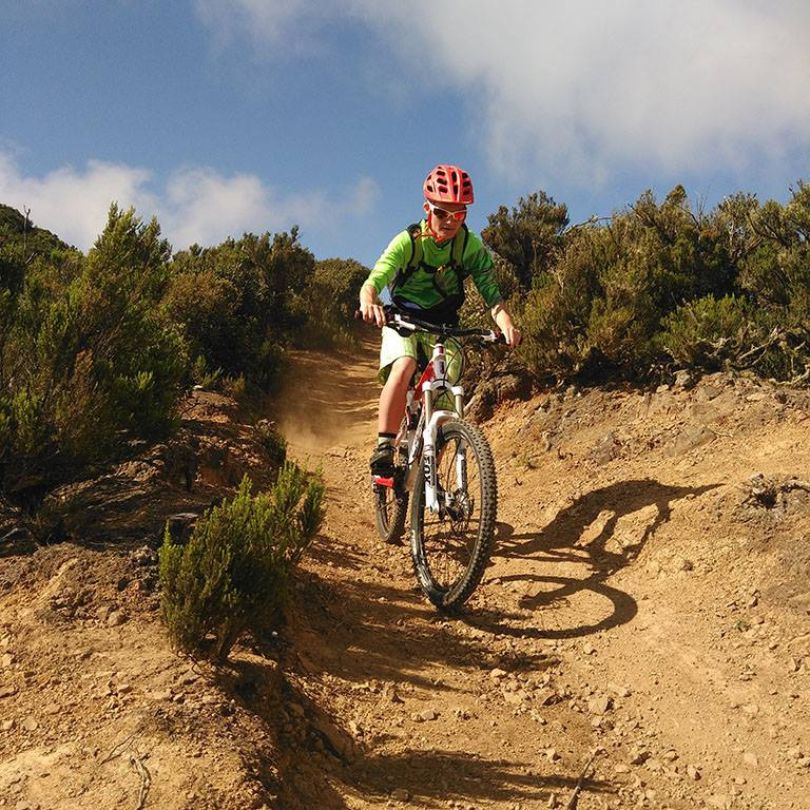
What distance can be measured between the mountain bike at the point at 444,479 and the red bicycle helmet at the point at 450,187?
32.4 inches

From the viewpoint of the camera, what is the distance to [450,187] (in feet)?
14.1

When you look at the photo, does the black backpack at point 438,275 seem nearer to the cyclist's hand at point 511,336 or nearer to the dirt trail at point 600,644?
the cyclist's hand at point 511,336

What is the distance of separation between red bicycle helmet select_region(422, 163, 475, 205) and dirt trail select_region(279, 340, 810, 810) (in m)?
2.69

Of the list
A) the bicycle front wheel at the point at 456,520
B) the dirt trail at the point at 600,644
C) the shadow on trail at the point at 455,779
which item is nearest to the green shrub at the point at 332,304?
the dirt trail at the point at 600,644

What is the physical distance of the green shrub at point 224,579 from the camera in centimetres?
278

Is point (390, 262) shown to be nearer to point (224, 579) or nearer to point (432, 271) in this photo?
point (432, 271)

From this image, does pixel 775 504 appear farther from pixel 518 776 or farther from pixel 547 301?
pixel 547 301

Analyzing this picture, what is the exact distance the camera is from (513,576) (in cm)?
475

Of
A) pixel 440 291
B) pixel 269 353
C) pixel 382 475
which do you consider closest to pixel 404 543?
pixel 382 475

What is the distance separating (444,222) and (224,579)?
9.16ft

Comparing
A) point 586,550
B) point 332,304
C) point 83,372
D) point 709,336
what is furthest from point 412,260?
point 332,304

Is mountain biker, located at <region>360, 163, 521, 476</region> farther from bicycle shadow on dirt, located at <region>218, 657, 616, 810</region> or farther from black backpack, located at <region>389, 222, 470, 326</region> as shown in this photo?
bicycle shadow on dirt, located at <region>218, 657, 616, 810</region>

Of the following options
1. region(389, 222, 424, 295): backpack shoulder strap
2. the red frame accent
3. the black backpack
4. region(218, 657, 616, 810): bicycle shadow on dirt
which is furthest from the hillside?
region(389, 222, 424, 295): backpack shoulder strap

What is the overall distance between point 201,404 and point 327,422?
3.16 m
